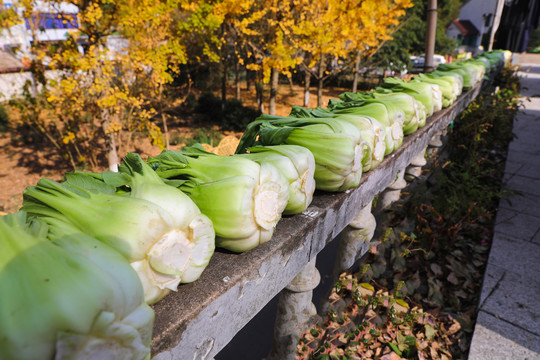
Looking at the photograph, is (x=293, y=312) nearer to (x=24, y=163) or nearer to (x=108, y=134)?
(x=108, y=134)

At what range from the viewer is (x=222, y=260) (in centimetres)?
154

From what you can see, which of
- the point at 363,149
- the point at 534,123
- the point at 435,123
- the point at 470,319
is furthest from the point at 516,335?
the point at 534,123

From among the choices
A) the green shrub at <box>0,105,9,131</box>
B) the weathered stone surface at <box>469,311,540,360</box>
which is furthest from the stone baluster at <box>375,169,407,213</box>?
the green shrub at <box>0,105,9,131</box>

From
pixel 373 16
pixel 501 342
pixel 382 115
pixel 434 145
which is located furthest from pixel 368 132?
pixel 373 16

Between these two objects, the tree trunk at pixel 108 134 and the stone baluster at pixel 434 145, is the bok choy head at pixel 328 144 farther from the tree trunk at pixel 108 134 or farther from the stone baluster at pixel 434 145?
the tree trunk at pixel 108 134

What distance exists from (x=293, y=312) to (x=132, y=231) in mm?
1677

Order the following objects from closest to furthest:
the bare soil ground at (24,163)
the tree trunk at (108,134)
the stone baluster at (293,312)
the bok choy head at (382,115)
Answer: the stone baluster at (293,312) → the bok choy head at (382,115) → the tree trunk at (108,134) → the bare soil ground at (24,163)

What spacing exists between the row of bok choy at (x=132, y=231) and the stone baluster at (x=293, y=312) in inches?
26.7

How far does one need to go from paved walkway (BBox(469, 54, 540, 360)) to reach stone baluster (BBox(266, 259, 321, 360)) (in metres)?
1.28

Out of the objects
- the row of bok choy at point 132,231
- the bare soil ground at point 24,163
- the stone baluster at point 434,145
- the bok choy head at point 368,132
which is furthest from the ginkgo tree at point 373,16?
the row of bok choy at point 132,231

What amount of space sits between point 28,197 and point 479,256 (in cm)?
399

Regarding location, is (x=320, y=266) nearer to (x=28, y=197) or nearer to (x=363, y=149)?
(x=363, y=149)

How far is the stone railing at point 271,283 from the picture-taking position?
1.26m

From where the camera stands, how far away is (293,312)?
8.00 feet
